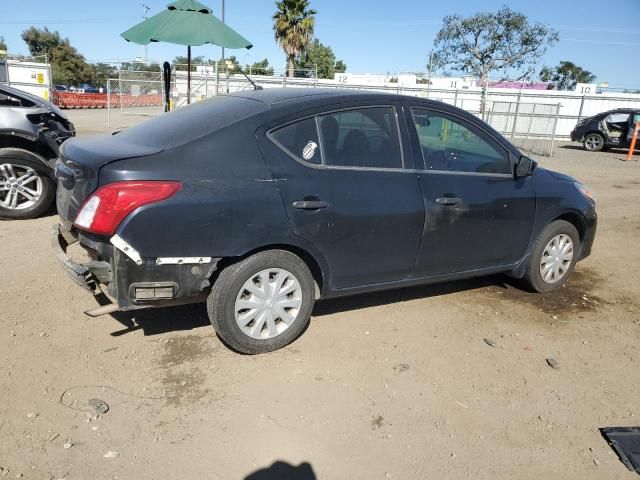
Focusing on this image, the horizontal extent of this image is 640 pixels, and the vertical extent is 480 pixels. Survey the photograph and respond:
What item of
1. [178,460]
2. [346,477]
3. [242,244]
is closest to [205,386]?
[178,460]

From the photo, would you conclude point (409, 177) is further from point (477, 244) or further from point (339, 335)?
point (339, 335)

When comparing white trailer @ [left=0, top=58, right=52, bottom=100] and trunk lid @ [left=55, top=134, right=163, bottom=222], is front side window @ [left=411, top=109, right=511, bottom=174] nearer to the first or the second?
trunk lid @ [left=55, top=134, right=163, bottom=222]

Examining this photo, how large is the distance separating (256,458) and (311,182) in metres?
1.68

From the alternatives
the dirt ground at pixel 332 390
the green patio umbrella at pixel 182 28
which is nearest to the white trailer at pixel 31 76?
the green patio umbrella at pixel 182 28

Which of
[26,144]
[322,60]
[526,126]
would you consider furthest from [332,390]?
[322,60]

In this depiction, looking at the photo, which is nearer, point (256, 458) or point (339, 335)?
point (256, 458)

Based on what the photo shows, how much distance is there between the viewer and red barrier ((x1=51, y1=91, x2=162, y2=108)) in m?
23.5

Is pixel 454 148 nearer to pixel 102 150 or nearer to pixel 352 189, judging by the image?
pixel 352 189

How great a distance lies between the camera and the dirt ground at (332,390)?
264 cm

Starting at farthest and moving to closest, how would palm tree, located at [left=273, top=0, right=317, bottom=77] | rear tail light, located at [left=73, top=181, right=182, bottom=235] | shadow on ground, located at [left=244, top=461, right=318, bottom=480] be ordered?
palm tree, located at [left=273, top=0, right=317, bottom=77] → rear tail light, located at [left=73, top=181, right=182, bottom=235] → shadow on ground, located at [left=244, top=461, right=318, bottom=480]

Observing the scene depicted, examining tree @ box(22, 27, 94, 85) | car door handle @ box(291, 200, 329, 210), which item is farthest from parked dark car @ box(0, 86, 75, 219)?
tree @ box(22, 27, 94, 85)

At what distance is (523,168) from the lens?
435 cm

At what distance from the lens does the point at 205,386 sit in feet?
10.6

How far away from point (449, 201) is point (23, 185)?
510 cm
